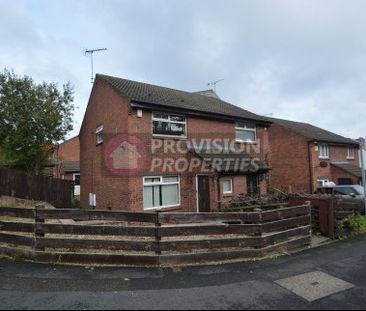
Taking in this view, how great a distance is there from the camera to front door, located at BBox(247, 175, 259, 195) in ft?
58.9

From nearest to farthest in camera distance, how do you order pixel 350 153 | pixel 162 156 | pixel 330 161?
1. pixel 162 156
2. pixel 330 161
3. pixel 350 153

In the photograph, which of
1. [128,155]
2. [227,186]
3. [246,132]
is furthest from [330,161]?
[128,155]

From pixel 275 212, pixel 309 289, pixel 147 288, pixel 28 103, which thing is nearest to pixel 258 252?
pixel 275 212

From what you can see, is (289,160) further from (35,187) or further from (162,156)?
(35,187)

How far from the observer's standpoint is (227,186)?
16.8 metres

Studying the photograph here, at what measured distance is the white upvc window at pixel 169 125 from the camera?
14.9 meters

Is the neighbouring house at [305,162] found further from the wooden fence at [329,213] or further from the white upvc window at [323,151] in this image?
the wooden fence at [329,213]

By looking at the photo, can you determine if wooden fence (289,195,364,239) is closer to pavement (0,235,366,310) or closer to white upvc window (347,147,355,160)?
pavement (0,235,366,310)

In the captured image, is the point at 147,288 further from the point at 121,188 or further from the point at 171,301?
the point at 121,188

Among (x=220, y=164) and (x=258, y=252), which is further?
(x=220, y=164)

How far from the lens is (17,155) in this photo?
2364cm

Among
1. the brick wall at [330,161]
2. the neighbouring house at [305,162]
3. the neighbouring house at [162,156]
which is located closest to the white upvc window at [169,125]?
the neighbouring house at [162,156]

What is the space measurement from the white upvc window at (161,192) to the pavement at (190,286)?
7877mm

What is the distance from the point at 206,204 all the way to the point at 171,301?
426 inches
